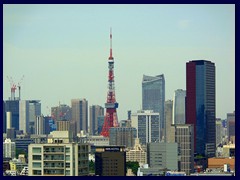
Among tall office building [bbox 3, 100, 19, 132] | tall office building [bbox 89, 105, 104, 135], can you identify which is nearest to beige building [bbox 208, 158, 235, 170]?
tall office building [bbox 3, 100, 19, 132]

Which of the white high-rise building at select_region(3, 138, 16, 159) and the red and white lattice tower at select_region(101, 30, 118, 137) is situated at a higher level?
the red and white lattice tower at select_region(101, 30, 118, 137)

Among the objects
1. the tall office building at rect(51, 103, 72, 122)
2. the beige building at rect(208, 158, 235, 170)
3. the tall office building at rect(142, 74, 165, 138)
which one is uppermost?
the tall office building at rect(142, 74, 165, 138)

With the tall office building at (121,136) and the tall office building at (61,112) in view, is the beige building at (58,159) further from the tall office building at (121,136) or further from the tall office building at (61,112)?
the tall office building at (61,112)

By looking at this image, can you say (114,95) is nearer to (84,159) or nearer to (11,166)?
(11,166)

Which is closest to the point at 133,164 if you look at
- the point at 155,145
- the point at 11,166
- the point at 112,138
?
the point at 11,166

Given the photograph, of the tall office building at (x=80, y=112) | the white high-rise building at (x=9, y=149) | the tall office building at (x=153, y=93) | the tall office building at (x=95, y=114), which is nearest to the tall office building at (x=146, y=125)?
the tall office building at (x=153, y=93)

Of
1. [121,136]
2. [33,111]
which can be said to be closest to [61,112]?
[33,111]

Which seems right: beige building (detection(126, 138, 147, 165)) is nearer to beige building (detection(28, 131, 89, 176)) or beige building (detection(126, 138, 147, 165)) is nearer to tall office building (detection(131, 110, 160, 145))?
tall office building (detection(131, 110, 160, 145))
